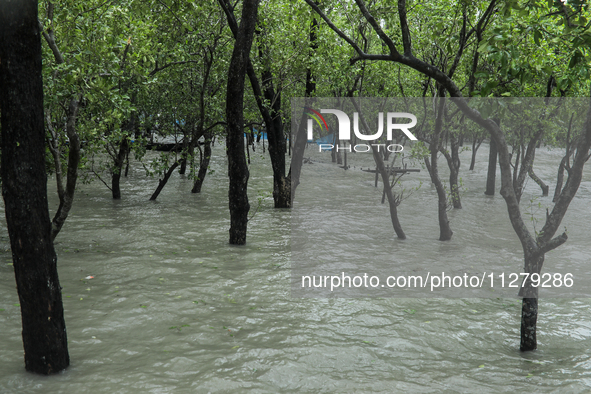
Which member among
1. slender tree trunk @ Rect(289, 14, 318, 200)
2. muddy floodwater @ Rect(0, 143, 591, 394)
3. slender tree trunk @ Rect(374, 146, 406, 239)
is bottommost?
muddy floodwater @ Rect(0, 143, 591, 394)

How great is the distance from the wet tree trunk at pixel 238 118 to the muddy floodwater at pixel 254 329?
755mm

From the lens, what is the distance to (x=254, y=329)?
6.98 m

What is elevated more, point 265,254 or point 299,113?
point 299,113

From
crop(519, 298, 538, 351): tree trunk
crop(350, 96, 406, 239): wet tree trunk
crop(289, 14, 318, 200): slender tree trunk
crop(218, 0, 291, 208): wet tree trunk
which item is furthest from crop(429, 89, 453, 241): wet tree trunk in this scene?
crop(519, 298, 538, 351): tree trunk

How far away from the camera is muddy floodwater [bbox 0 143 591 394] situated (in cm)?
562

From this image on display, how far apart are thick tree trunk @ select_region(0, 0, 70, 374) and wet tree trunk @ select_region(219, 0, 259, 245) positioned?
5825mm

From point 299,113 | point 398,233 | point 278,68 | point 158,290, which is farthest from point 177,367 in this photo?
point 299,113

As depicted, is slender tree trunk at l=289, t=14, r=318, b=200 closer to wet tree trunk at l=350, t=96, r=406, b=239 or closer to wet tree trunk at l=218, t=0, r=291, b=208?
wet tree trunk at l=218, t=0, r=291, b=208

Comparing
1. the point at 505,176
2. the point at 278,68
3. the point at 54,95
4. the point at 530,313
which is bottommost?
the point at 530,313

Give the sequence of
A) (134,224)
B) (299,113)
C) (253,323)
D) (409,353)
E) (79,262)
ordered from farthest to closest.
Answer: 1. (299,113)
2. (134,224)
3. (79,262)
4. (253,323)
5. (409,353)

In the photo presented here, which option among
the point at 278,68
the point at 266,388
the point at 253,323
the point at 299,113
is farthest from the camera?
the point at 299,113

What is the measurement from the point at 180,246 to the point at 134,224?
2.68 m

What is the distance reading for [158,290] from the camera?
325 inches

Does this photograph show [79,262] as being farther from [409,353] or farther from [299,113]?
[299,113]
